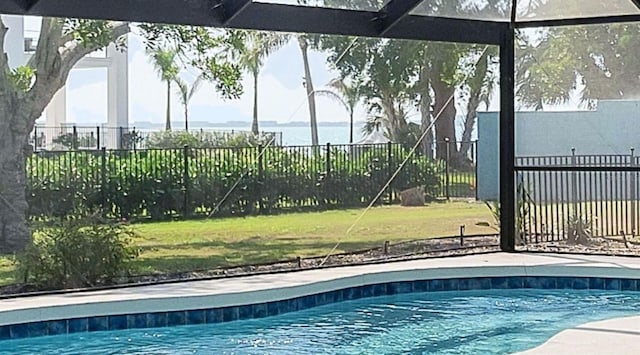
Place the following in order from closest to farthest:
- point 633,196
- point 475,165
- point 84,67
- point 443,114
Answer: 1. point 84,67
2. point 633,196
3. point 475,165
4. point 443,114

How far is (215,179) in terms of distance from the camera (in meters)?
9.53

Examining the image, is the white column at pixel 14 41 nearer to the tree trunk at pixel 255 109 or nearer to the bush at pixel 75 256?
the bush at pixel 75 256

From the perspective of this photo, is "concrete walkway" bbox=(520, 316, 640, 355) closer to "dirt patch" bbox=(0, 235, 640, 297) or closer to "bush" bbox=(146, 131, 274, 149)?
"dirt patch" bbox=(0, 235, 640, 297)

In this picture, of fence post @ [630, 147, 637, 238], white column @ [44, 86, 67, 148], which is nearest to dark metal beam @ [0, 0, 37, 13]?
white column @ [44, 86, 67, 148]

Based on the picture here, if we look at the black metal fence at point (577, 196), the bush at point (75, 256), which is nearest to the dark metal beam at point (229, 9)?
the bush at point (75, 256)

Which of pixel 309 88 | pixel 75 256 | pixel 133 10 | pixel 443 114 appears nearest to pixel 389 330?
pixel 75 256

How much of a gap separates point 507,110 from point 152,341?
185 inches

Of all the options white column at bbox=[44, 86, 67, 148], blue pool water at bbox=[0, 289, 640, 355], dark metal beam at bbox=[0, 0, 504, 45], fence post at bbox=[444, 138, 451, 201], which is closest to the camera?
blue pool water at bbox=[0, 289, 640, 355]

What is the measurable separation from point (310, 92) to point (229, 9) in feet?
8.58

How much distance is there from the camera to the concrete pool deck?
6105 millimetres

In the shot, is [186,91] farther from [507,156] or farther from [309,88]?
[507,156]

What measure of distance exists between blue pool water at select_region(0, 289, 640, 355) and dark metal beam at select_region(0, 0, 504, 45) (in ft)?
7.82

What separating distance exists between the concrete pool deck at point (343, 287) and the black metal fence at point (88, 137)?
1.92 metres

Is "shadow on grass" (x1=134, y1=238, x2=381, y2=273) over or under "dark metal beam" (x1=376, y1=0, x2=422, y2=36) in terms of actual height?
under
